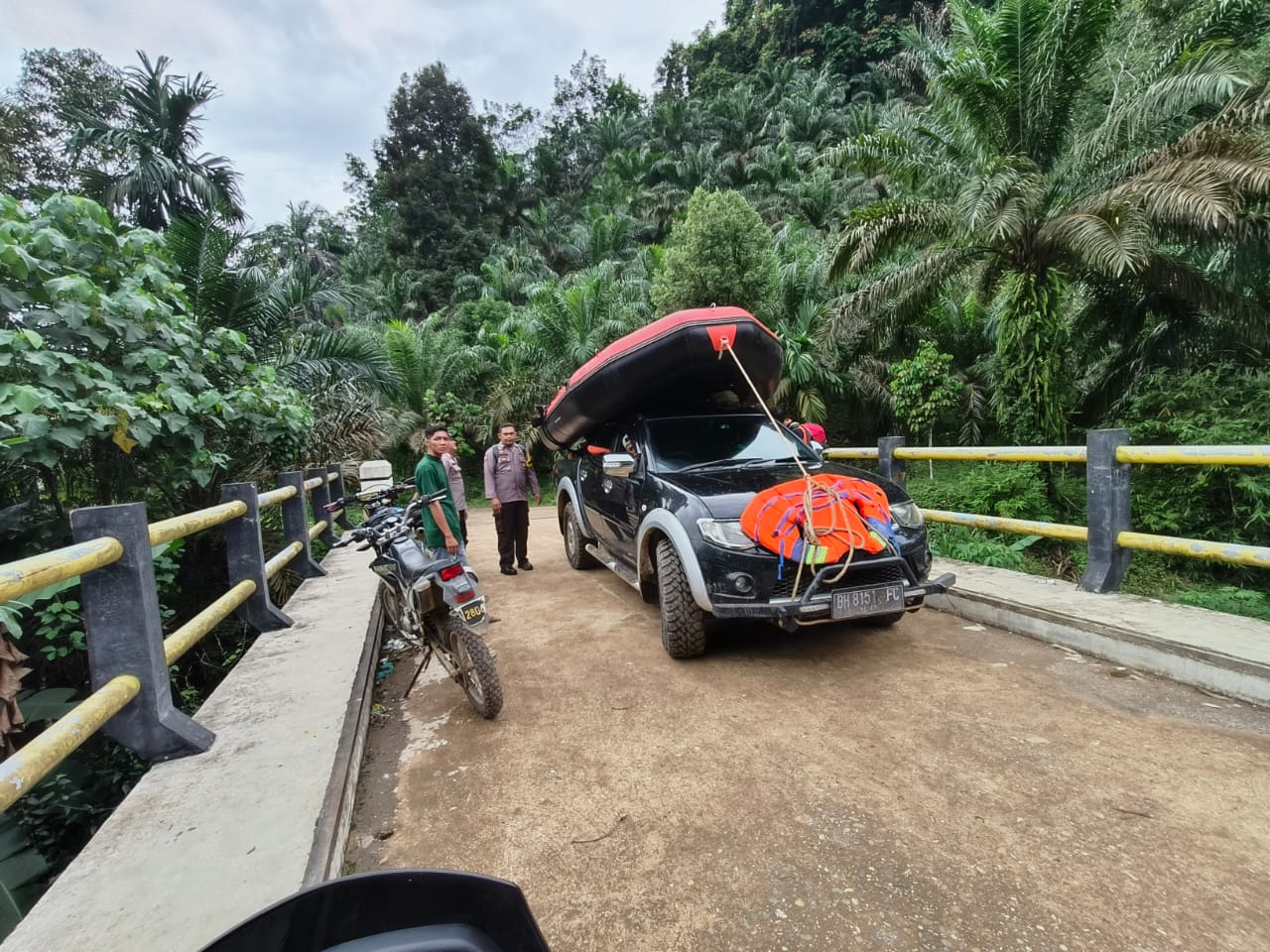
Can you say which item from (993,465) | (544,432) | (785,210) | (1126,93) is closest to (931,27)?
(785,210)

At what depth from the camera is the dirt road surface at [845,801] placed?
6.22ft

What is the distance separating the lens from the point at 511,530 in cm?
686

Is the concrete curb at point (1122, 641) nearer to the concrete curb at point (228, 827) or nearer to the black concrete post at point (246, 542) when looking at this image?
the concrete curb at point (228, 827)

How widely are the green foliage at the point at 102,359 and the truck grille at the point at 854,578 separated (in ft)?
11.7

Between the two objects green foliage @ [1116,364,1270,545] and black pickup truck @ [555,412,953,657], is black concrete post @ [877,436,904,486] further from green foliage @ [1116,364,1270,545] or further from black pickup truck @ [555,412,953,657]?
green foliage @ [1116,364,1270,545]

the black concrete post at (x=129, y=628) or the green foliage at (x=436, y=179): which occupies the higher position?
the green foliage at (x=436, y=179)

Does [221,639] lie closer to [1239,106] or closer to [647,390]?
[647,390]

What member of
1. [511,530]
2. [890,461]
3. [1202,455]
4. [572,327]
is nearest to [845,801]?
[1202,455]

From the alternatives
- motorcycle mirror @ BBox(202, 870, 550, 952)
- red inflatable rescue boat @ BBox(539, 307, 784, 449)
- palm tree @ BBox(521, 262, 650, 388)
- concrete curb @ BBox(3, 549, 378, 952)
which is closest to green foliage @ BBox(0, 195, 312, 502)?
concrete curb @ BBox(3, 549, 378, 952)

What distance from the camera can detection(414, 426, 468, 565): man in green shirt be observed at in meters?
4.42

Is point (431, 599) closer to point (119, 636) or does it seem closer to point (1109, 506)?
point (119, 636)

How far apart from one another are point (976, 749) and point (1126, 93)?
28.2 feet

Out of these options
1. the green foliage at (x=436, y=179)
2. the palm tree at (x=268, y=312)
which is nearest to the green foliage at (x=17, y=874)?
the palm tree at (x=268, y=312)

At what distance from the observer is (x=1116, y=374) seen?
9.08 meters
